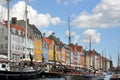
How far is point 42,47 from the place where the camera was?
132 meters

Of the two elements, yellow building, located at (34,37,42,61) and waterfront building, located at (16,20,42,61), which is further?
yellow building, located at (34,37,42,61)

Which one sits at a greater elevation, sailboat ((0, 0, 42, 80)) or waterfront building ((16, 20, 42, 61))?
waterfront building ((16, 20, 42, 61))

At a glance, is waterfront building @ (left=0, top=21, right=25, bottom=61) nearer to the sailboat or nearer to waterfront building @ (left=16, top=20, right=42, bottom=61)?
waterfront building @ (left=16, top=20, right=42, bottom=61)

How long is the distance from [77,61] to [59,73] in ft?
401

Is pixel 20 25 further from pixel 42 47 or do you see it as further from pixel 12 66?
pixel 12 66

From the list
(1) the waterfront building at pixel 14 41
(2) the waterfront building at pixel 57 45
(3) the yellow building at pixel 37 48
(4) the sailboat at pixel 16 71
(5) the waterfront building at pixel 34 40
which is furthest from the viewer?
(2) the waterfront building at pixel 57 45

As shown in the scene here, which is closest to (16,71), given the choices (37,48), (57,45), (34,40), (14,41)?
(14,41)

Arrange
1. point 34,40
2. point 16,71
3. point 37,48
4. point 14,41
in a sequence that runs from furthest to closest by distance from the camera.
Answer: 1. point 37,48
2. point 34,40
3. point 14,41
4. point 16,71

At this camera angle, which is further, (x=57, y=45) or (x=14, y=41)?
(x=57, y=45)

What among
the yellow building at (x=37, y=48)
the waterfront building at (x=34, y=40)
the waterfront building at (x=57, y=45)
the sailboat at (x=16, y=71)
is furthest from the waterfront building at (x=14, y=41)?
the waterfront building at (x=57, y=45)

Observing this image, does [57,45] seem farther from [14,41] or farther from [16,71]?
[16,71]

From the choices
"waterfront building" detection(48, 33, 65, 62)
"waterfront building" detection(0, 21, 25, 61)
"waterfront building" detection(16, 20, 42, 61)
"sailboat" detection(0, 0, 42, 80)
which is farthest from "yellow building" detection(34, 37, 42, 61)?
"sailboat" detection(0, 0, 42, 80)

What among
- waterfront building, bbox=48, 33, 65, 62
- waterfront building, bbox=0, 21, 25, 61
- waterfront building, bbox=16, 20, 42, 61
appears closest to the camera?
waterfront building, bbox=0, 21, 25, 61

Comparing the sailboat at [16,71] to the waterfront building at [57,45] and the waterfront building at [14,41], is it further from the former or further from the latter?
the waterfront building at [57,45]
